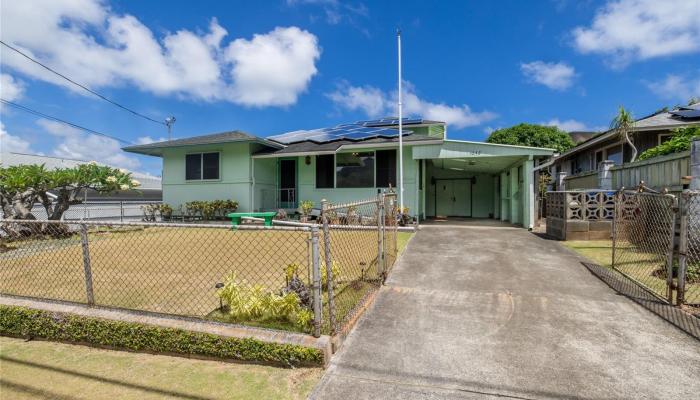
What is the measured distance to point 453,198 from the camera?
16672mm

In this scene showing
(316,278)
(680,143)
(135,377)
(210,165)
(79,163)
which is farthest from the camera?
(79,163)

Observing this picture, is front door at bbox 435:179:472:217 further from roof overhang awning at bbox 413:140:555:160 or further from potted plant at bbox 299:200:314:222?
potted plant at bbox 299:200:314:222

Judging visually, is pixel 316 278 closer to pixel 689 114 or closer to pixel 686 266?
pixel 686 266

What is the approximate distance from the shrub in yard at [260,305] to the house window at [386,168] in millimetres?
9275

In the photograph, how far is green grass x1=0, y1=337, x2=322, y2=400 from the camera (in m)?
2.36

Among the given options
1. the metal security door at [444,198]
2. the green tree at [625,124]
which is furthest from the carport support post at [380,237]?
the green tree at [625,124]

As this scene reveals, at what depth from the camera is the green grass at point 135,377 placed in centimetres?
236

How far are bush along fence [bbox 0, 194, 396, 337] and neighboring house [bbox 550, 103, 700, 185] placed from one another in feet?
39.9

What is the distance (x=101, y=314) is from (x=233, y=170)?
35.2ft

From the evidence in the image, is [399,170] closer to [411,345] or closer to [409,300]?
[409,300]

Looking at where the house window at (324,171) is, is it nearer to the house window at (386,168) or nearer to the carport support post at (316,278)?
the house window at (386,168)

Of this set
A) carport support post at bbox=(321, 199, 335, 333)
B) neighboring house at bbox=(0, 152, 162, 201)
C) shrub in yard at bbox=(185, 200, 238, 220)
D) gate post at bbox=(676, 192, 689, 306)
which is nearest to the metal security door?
shrub in yard at bbox=(185, 200, 238, 220)

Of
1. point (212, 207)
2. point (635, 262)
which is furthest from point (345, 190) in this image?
point (635, 262)

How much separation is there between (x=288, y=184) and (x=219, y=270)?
8.96 meters
